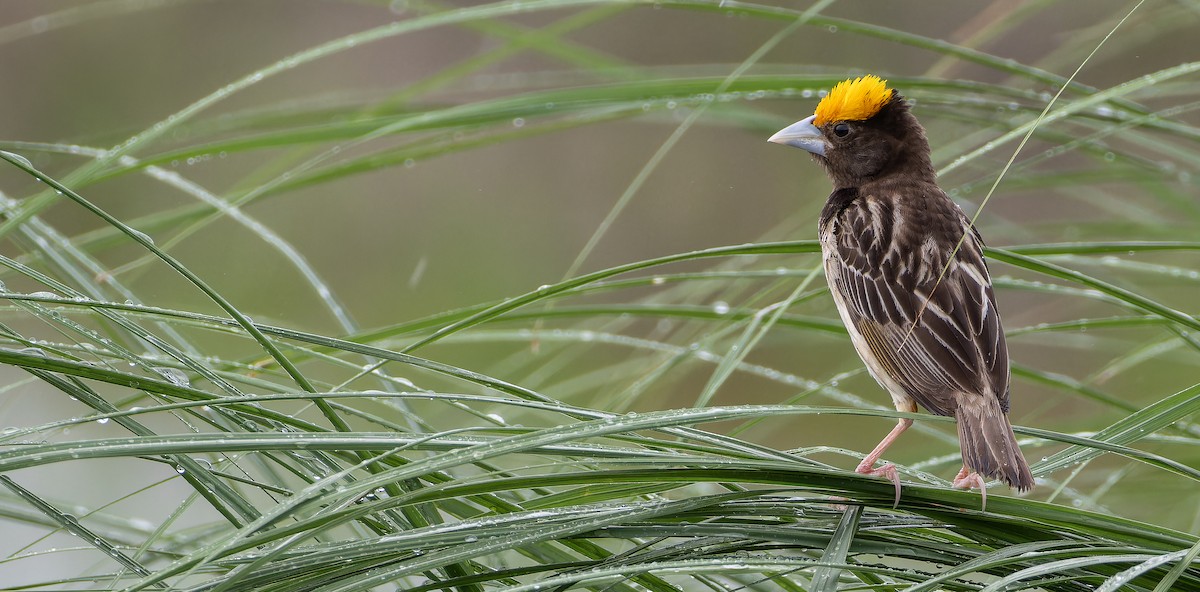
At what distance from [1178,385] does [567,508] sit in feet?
17.2

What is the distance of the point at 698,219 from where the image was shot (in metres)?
9.48

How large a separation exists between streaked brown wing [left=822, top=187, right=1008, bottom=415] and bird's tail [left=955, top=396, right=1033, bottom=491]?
7cm

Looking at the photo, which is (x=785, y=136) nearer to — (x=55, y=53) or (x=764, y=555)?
(x=764, y=555)

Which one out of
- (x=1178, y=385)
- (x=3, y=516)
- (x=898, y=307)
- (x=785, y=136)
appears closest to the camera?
(x=3, y=516)

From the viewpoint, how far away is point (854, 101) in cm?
340

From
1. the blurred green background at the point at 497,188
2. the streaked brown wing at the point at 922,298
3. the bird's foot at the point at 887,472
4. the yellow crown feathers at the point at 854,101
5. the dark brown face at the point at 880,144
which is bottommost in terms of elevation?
the bird's foot at the point at 887,472

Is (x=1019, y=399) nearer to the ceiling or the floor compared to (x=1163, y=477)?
nearer to the ceiling

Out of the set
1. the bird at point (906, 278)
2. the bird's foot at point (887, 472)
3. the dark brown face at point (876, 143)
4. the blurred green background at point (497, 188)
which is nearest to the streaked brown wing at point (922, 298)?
the bird at point (906, 278)

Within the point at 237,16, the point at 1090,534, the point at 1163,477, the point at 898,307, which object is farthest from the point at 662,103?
the point at 237,16

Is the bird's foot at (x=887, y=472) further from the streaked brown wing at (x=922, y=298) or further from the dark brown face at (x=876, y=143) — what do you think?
the dark brown face at (x=876, y=143)

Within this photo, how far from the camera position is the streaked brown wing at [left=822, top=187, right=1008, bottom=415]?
8.65 ft

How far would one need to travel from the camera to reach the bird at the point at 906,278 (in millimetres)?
2504

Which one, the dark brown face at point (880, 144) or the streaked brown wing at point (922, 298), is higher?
the dark brown face at point (880, 144)

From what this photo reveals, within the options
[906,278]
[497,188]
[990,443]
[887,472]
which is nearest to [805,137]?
[906,278]
